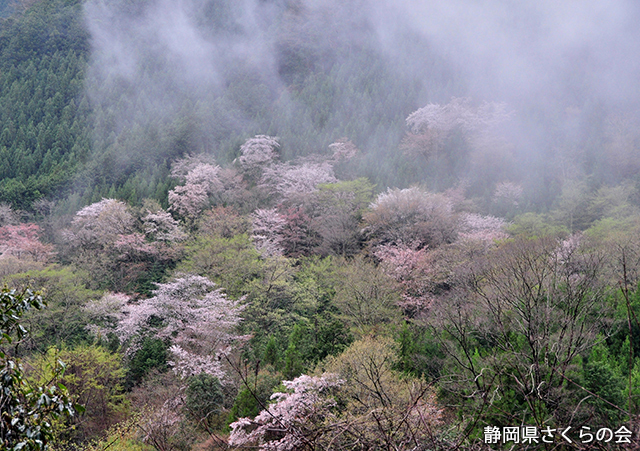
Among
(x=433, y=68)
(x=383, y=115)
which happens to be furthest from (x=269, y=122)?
(x=433, y=68)

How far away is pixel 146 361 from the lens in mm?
15625

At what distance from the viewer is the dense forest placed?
6449mm

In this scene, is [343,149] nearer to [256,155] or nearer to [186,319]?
[256,155]

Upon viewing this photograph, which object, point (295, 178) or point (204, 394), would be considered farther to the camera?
point (295, 178)

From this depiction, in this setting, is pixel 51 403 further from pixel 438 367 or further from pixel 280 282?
pixel 280 282

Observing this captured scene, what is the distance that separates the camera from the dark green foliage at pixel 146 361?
51.0 ft

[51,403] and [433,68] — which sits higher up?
[433,68]

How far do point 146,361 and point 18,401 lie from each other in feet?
46.6

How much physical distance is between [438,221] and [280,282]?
924 centimetres

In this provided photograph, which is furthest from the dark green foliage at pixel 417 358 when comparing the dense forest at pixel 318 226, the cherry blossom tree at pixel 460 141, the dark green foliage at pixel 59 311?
the cherry blossom tree at pixel 460 141

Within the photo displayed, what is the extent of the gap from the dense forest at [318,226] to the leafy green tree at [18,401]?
0.02 meters

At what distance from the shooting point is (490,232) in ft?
69.3

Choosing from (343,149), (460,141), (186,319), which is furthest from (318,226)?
(460,141)

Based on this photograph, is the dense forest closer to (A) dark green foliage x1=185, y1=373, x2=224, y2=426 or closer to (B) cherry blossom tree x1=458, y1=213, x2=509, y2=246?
(A) dark green foliage x1=185, y1=373, x2=224, y2=426
